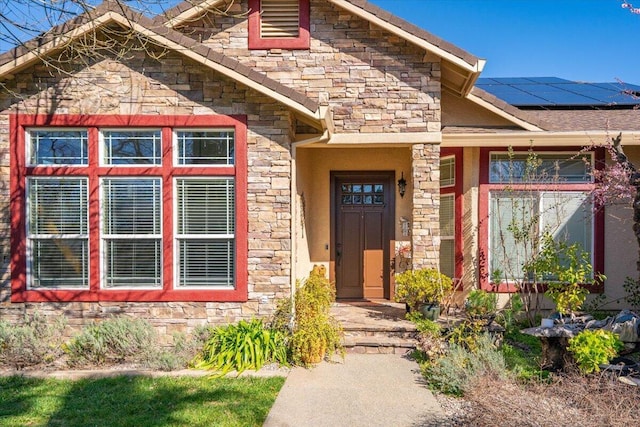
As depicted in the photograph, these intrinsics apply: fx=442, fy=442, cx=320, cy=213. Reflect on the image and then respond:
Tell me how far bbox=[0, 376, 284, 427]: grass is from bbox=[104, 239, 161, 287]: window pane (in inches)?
57.2

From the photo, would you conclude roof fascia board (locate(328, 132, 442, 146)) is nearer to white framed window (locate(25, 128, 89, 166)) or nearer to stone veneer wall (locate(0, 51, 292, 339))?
stone veneer wall (locate(0, 51, 292, 339))

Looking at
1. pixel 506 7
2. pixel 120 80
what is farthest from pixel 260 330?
pixel 506 7

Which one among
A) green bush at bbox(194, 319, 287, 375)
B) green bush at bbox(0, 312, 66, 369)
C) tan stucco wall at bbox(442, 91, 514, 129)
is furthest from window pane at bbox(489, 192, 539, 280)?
green bush at bbox(0, 312, 66, 369)

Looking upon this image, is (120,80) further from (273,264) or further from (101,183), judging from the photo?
(273,264)

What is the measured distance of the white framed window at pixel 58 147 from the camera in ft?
20.9

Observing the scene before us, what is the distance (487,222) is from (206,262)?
503cm

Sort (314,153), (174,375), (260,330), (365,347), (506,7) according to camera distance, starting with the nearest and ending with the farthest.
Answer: (174,375) → (260,330) → (365,347) → (314,153) → (506,7)

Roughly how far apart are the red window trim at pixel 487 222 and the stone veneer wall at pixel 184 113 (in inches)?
150

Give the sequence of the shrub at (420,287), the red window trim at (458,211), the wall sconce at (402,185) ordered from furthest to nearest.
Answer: the wall sconce at (402,185), the red window trim at (458,211), the shrub at (420,287)

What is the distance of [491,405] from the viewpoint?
4.12 m

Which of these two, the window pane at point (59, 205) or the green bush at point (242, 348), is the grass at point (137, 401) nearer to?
the green bush at point (242, 348)

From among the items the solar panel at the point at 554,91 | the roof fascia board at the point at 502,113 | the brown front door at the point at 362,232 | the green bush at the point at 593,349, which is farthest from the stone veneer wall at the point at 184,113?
the solar panel at the point at 554,91

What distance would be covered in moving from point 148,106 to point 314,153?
360cm

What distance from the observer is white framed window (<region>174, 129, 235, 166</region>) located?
21.1ft
